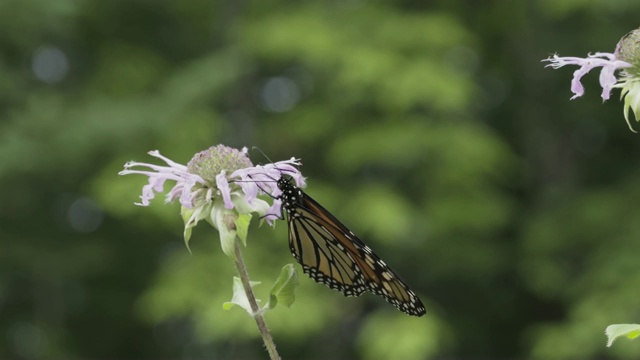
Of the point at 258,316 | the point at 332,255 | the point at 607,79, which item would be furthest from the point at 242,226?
the point at 607,79

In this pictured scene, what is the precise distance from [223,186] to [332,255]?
463 mm

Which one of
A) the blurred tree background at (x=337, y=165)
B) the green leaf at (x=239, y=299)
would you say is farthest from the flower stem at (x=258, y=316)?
the blurred tree background at (x=337, y=165)

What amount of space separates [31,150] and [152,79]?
166cm

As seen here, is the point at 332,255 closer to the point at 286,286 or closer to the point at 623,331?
the point at 286,286

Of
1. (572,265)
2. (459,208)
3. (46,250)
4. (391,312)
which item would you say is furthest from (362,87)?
(46,250)

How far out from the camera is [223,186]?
1420 millimetres

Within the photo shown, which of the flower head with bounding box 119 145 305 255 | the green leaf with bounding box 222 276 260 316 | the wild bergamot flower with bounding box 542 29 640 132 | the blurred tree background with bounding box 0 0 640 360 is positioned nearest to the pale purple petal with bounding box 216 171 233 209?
the flower head with bounding box 119 145 305 255

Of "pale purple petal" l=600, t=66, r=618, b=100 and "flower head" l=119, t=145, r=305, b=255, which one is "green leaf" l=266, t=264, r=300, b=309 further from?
"pale purple petal" l=600, t=66, r=618, b=100

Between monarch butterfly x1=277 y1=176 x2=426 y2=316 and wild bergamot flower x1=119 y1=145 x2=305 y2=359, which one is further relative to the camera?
monarch butterfly x1=277 y1=176 x2=426 y2=316

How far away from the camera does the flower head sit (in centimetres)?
143

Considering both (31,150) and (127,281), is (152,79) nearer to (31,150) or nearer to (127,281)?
(31,150)

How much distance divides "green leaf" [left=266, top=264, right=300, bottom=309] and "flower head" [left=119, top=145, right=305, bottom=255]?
126 millimetres

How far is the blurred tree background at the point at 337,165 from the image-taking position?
6699 mm

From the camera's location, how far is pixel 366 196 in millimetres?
6793
